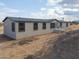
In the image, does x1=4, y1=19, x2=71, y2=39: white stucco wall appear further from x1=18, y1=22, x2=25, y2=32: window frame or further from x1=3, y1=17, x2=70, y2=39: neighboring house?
x1=18, y1=22, x2=25, y2=32: window frame

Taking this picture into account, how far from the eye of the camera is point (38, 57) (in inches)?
505

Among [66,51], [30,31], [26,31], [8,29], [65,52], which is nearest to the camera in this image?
[65,52]

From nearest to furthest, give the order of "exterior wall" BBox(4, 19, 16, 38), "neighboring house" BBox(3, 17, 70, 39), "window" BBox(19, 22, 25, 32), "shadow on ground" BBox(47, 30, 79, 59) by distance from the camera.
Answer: "shadow on ground" BBox(47, 30, 79, 59)
"neighboring house" BBox(3, 17, 70, 39)
"window" BBox(19, 22, 25, 32)
"exterior wall" BBox(4, 19, 16, 38)

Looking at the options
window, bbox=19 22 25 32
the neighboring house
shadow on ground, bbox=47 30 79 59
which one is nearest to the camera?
shadow on ground, bbox=47 30 79 59

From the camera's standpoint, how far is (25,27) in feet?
85.4

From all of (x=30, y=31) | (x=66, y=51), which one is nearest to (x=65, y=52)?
(x=66, y=51)

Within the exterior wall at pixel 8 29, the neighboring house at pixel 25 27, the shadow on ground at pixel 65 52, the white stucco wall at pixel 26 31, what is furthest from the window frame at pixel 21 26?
the shadow on ground at pixel 65 52

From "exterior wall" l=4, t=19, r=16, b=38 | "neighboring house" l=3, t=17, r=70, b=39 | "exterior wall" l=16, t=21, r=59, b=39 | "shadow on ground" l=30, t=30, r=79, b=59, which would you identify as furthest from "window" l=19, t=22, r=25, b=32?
"shadow on ground" l=30, t=30, r=79, b=59

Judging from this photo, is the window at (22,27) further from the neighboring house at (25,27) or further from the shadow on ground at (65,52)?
the shadow on ground at (65,52)

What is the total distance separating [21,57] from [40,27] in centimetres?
1521

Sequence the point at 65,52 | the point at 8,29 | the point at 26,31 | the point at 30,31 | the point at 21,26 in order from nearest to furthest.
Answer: the point at 65,52, the point at 21,26, the point at 26,31, the point at 30,31, the point at 8,29

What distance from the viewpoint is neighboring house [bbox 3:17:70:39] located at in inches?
984

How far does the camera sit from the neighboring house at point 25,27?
82.0ft

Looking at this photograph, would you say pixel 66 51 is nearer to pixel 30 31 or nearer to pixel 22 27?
pixel 22 27
